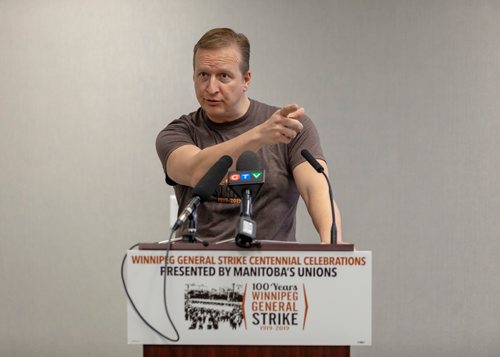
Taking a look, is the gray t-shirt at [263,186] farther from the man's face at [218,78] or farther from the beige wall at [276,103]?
the beige wall at [276,103]

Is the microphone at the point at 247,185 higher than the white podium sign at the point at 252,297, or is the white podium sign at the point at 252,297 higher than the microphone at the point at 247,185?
the microphone at the point at 247,185

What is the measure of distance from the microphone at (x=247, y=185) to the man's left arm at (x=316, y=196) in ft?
1.45

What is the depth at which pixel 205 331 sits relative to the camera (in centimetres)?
145

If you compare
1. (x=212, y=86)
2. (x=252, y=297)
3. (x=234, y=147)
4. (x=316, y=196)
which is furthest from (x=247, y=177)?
(x=212, y=86)

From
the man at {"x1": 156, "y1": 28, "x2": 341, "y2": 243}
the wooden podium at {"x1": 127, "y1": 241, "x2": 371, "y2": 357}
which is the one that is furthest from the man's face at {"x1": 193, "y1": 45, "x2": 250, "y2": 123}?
the wooden podium at {"x1": 127, "y1": 241, "x2": 371, "y2": 357}

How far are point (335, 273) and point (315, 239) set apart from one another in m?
2.54

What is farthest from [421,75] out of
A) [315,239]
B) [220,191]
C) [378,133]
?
[220,191]

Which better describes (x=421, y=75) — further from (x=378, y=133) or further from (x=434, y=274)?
(x=434, y=274)

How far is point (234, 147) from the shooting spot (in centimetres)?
196

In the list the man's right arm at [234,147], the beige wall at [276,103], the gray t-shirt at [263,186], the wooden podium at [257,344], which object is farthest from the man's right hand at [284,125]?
the beige wall at [276,103]

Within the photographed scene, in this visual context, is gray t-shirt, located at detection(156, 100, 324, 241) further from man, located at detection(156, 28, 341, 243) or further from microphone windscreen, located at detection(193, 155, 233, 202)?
microphone windscreen, located at detection(193, 155, 233, 202)

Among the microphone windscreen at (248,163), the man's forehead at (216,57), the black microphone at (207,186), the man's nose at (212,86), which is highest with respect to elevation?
the man's forehead at (216,57)

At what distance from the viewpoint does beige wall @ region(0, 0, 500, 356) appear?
13.0 feet

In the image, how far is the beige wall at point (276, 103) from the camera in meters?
3.96
